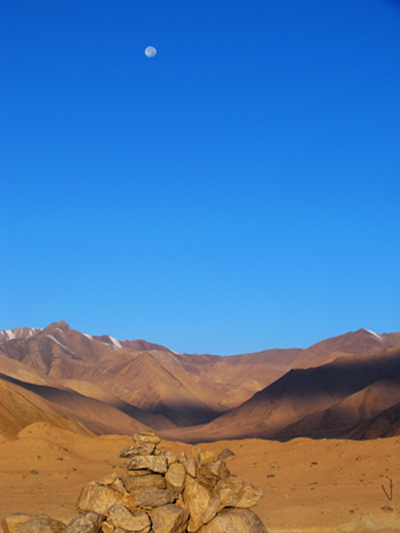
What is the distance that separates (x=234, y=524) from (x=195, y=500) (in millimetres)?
1417

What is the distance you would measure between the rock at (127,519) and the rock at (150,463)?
1.62 m

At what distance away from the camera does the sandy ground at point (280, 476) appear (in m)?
15.3

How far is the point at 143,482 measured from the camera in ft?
47.4

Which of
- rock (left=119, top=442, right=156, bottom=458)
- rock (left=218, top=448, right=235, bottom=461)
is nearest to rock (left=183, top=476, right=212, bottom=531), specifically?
rock (left=119, top=442, right=156, bottom=458)

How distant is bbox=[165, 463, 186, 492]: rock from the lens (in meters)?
14.4

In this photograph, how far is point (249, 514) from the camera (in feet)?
43.4

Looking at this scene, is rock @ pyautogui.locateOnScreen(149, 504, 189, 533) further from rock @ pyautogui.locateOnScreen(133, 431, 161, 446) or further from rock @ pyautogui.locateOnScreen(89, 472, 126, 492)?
rock @ pyautogui.locateOnScreen(133, 431, 161, 446)

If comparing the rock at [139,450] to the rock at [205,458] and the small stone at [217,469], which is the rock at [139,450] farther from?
the small stone at [217,469]

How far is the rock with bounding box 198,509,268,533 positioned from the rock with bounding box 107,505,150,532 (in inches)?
58.2

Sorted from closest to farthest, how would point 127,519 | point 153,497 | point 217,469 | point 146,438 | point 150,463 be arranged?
point 127,519, point 153,497, point 150,463, point 217,469, point 146,438

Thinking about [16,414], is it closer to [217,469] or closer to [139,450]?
[139,450]

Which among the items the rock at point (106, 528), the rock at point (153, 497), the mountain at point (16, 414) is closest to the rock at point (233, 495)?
the rock at point (153, 497)

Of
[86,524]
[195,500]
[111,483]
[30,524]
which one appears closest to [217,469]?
[195,500]

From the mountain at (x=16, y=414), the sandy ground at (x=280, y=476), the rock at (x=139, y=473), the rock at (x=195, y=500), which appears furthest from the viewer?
the mountain at (x=16, y=414)
